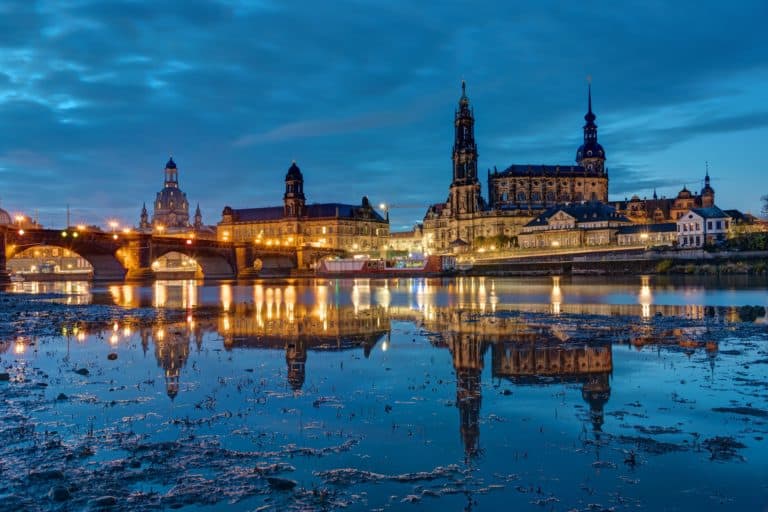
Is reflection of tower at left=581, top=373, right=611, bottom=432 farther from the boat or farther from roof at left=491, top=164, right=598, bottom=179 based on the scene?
roof at left=491, top=164, right=598, bottom=179

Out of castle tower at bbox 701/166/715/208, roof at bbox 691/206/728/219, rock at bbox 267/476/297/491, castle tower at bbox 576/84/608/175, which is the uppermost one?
castle tower at bbox 576/84/608/175

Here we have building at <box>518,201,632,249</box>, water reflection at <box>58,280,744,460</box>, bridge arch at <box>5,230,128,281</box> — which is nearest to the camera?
water reflection at <box>58,280,744,460</box>

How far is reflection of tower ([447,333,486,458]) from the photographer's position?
36.1 feet

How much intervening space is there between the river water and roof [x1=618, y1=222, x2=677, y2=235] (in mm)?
127137

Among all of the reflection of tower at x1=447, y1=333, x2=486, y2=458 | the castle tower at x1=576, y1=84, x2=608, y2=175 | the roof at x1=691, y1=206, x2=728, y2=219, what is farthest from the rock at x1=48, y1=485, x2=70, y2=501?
the castle tower at x1=576, y1=84, x2=608, y2=175

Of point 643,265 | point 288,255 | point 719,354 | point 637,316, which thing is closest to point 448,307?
point 637,316

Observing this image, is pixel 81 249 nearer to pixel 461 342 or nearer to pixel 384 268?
pixel 384 268

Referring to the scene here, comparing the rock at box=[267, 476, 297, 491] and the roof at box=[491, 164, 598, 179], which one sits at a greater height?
the roof at box=[491, 164, 598, 179]

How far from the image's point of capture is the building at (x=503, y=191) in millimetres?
172500

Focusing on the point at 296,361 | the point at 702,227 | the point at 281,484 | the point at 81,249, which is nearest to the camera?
the point at 281,484

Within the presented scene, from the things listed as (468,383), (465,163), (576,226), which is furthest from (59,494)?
(465,163)

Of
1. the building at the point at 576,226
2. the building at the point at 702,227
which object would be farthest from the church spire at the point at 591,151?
the building at the point at 702,227

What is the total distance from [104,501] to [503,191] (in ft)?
569

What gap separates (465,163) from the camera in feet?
569
